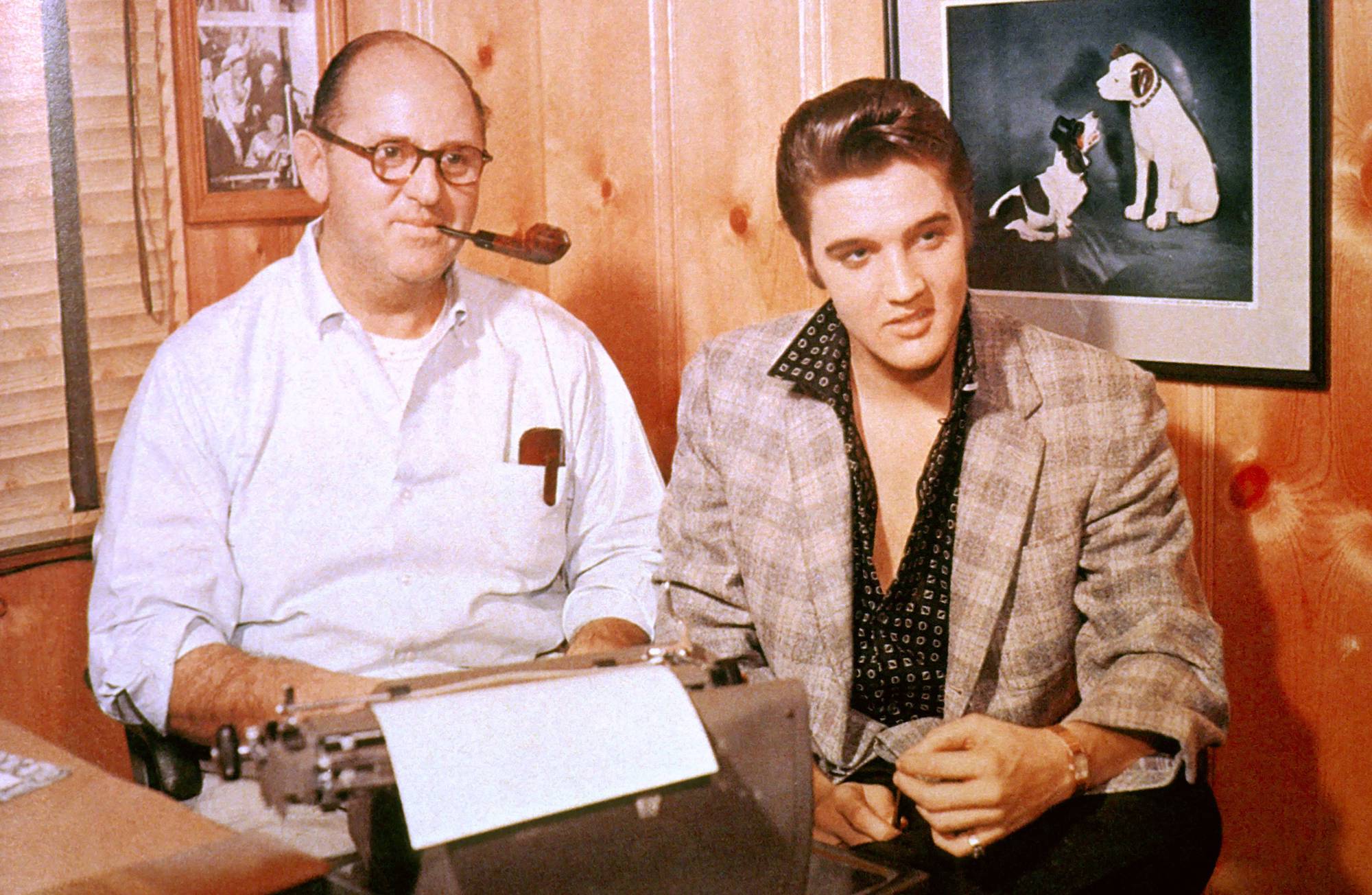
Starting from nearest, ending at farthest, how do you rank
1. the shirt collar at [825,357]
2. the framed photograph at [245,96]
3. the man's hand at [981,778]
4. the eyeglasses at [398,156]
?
the man's hand at [981,778] < the shirt collar at [825,357] < the eyeglasses at [398,156] < the framed photograph at [245,96]

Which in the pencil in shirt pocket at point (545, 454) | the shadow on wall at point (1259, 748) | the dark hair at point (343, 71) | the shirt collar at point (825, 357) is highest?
the dark hair at point (343, 71)

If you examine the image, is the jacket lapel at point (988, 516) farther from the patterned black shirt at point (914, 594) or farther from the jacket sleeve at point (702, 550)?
the jacket sleeve at point (702, 550)

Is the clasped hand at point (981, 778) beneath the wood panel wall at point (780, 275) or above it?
beneath

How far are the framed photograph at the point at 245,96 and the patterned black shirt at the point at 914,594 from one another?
0.94m

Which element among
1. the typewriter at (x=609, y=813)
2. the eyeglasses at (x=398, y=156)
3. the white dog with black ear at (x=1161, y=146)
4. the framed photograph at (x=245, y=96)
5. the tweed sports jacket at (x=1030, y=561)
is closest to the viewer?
the typewriter at (x=609, y=813)

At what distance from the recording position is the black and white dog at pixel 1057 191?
5.87ft

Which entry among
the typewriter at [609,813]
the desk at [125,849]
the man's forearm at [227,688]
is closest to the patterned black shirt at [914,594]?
the typewriter at [609,813]

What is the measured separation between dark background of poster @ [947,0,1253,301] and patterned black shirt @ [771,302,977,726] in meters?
0.32

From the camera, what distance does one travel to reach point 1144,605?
57.7 inches

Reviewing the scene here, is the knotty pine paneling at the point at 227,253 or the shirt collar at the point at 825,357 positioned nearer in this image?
the shirt collar at the point at 825,357

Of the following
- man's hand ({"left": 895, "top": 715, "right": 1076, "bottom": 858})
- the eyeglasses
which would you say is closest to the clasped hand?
man's hand ({"left": 895, "top": 715, "right": 1076, "bottom": 858})

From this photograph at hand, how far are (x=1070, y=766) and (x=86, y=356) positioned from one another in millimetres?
1347

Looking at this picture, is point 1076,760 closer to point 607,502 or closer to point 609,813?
point 609,813

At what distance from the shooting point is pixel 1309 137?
1.60m
